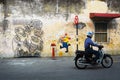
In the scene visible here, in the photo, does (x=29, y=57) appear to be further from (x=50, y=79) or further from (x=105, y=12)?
(x=50, y=79)

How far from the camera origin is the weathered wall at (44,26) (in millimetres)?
22281

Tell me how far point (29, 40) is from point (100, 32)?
16.7 feet

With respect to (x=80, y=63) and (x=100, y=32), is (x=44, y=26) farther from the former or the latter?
(x=80, y=63)

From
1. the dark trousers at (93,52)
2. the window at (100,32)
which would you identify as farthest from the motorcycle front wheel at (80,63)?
the window at (100,32)

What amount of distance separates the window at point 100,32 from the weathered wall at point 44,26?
19.0 inches

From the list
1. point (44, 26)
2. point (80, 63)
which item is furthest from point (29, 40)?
point (80, 63)

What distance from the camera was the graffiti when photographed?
2236cm

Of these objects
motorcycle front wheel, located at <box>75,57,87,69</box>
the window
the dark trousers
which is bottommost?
motorcycle front wheel, located at <box>75,57,87,69</box>

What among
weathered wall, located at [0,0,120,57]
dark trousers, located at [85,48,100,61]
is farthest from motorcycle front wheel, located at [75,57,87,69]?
weathered wall, located at [0,0,120,57]

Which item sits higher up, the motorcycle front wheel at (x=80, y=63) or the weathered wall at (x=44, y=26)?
the weathered wall at (x=44, y=26)

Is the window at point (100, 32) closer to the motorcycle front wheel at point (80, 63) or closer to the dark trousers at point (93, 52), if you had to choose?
the dark trousers at point (93, 52)

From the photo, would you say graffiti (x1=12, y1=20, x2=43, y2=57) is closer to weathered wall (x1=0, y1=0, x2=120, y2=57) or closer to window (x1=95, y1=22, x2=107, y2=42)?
weathered wall (x1=0, y1=0, x2=120, y2=57)

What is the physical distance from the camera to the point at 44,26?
74.6 feet

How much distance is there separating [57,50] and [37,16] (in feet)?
8.62
